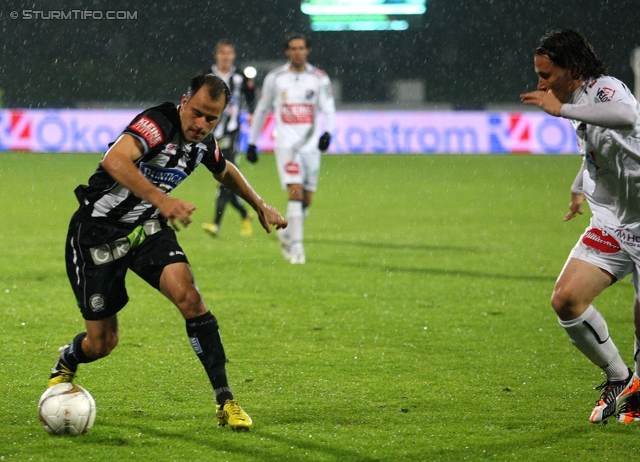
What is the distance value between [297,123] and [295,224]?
1.19 metres

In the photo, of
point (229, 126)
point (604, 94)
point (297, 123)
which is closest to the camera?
point (604, 94)

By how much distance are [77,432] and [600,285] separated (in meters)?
2.47

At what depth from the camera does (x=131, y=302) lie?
7.14 meters

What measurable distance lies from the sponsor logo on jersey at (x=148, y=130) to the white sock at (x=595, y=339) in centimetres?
206

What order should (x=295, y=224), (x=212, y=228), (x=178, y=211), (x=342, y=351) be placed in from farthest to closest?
(x=212, y=228), (x=295, y=224), (x=342, y=351), (x=178, y=211)

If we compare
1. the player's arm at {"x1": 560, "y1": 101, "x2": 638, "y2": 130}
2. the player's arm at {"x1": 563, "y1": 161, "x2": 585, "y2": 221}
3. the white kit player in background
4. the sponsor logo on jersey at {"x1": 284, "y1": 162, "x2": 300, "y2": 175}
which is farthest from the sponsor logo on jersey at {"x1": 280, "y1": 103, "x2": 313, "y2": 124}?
the player's arm at {"x1": 560, "y1": 101, "x2": 638, "y2": 130}

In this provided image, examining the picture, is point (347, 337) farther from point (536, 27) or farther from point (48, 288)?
point (536, 27)

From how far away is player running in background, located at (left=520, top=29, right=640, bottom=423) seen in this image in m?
3.89

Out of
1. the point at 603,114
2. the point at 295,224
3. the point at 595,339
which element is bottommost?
the point at 295,224

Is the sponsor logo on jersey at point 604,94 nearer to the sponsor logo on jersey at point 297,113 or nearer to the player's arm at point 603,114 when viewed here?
the player's arm at point 603,114

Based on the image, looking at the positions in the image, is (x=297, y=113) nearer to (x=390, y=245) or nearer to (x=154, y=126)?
(x=390, y=245)

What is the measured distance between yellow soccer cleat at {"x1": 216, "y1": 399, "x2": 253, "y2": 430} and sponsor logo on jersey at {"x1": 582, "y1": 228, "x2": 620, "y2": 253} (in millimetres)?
1800

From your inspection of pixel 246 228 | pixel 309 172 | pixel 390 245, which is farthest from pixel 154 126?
pixel 246 228

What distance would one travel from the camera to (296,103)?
9.50m
